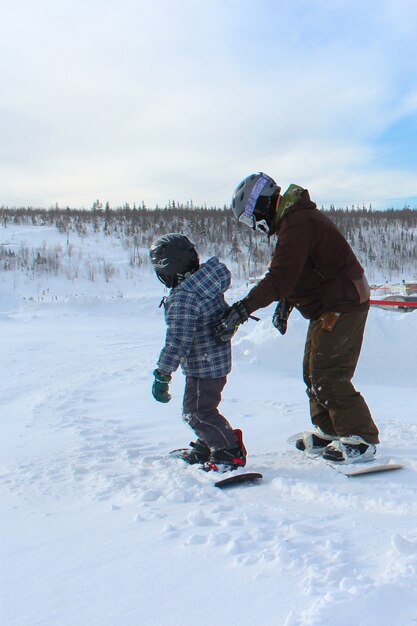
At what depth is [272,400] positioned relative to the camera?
4.92m

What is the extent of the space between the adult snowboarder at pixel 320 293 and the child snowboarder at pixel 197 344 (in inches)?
6.6

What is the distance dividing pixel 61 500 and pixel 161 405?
2288 millimetres

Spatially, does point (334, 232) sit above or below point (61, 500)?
above

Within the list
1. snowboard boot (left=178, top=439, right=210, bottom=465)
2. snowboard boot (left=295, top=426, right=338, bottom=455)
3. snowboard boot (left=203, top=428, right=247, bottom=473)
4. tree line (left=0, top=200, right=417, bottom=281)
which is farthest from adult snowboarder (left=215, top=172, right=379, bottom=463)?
tree line (left=0, top=200, right=417, bottom=281)

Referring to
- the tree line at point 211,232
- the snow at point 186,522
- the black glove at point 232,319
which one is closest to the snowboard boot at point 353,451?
the snow at point 186,522

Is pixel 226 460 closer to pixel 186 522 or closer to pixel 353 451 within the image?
pixel 353 451

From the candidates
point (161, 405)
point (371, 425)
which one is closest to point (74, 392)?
point (161, 405)

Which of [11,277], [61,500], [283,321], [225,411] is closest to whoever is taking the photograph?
[61,500]

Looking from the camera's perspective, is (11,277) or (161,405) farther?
(11,277)

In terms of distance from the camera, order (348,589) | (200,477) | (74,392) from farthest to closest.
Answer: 1. (74,392)
2. (200,477)
3. (348,589)

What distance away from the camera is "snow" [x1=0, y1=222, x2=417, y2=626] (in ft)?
5.01

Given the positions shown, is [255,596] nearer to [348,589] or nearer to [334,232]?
[348,589]

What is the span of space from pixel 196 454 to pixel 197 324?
0.77m

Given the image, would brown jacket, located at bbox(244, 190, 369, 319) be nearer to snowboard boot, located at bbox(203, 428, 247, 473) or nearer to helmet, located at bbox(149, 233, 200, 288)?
helmet, located at bbox(149, 233, 200, 288)
